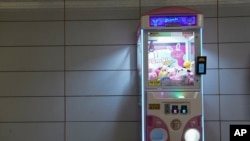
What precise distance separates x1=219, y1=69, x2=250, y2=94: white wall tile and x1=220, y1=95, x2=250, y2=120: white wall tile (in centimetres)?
7

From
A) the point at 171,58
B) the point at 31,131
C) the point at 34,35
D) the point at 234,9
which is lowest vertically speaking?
the point at 31,131

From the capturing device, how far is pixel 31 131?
3986mm

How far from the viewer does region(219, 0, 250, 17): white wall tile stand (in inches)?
154

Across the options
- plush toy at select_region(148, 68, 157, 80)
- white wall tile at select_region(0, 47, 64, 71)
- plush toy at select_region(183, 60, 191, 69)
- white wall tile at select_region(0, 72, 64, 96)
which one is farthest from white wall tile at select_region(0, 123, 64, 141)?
plush toy at select_region(183, 60, 191, 69)

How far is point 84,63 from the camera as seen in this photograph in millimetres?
3996

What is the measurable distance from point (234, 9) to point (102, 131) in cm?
211

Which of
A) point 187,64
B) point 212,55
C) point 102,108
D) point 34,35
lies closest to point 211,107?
point 212,55

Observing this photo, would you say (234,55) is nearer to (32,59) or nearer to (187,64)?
(187,64)

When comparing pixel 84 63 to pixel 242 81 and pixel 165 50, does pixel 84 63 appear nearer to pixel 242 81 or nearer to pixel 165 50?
pixel 165 50

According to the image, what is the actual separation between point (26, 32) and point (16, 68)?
0.45 metres

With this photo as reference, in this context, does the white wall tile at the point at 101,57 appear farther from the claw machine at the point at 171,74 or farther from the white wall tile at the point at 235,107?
the white wall tile at the point at 235,107

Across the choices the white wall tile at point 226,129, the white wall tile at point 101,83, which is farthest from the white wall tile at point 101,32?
the white wall tile at point 226,129

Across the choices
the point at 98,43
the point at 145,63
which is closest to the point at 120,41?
the point at 98,43

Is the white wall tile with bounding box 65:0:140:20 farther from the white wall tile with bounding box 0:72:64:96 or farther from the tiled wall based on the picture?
the white wall tile with bounding box 0:72:64:96
